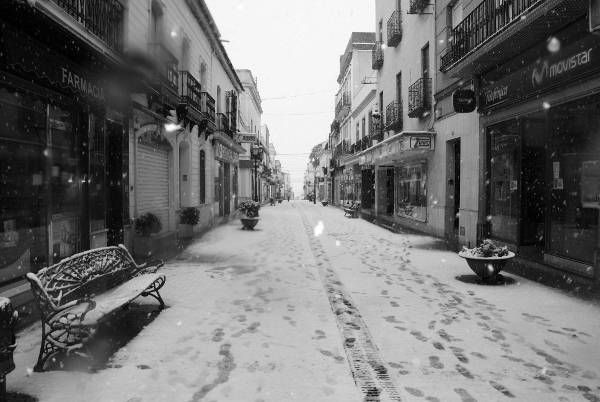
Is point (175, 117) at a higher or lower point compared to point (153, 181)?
higher

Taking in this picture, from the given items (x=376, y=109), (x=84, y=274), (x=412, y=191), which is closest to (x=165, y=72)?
(x=84, y=274)

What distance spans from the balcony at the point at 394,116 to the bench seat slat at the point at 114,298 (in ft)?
48.0

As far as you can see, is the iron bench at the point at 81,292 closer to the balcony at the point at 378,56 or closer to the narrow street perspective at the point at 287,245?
the narrow street perspective at the point at 287,245

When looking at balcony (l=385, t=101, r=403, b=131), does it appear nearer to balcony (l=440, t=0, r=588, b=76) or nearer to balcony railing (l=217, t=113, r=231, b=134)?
balcony (l=440, t=0, r=588, b=76)

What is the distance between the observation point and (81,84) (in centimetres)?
675

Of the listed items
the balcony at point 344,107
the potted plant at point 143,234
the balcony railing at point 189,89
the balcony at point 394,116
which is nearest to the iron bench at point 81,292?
the potted plant at point 143,234

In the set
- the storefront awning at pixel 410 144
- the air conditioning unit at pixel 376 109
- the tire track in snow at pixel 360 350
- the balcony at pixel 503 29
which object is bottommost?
the tire track in snow at pixel 360 350

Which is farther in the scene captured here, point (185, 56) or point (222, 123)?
point (222, 123)

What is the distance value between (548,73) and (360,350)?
256 inches

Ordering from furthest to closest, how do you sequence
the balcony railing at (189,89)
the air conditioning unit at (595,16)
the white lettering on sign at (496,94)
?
the balcony railing at (189,89) < the white lettering on sign at (496,94) < the air conditioning unit at (595,16)

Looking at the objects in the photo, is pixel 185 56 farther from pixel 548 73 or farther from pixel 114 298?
pixel 114 298

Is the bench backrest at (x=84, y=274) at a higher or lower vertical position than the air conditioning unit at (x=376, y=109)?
lower

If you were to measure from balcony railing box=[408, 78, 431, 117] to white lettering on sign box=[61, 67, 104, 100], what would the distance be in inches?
424

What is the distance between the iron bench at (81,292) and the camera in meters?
3.86
